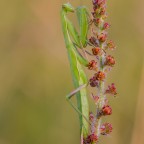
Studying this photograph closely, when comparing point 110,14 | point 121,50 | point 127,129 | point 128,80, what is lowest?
point 127,129

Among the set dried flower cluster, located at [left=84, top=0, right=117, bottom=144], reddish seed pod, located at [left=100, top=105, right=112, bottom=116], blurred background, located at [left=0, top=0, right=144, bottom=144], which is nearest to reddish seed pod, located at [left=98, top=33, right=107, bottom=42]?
dried flower cluster, located at [left=84, top=0, right=117, bottom=144]

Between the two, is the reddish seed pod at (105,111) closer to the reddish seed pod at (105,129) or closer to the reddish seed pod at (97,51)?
the reddish seed pod at (105,129)

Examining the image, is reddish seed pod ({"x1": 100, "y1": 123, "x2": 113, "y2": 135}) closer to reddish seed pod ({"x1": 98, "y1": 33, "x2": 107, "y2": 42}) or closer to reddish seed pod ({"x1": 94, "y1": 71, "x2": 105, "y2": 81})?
reddish seed pod ({"x1": 94, "y1": 71, "x2": 105, "y2": 81})

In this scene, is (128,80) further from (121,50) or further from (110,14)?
(110,14)

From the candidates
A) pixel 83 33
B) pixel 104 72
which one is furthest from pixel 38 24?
pixel 104 72

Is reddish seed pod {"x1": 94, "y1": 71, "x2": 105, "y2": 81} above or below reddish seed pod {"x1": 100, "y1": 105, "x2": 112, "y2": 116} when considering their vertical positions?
above

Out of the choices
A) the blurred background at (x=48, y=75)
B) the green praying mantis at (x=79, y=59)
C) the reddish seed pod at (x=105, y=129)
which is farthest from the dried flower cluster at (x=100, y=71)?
the blurred background at (x=48, y=75)
